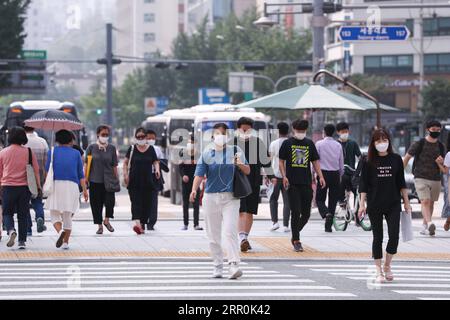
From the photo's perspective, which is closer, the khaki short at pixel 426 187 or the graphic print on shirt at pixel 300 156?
the graphic print on shirt at pixel 300 156

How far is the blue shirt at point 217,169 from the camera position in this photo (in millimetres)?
15219

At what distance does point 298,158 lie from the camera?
60.8 ft

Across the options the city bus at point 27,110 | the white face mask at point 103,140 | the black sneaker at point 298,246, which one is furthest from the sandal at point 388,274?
the city bus at point 27,110

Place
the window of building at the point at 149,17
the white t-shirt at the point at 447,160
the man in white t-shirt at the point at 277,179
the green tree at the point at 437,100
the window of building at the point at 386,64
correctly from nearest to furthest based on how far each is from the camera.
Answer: the white t-shirt at the point at 447,160 → the man in white t-shirt at the point at 277,179 → the green tree at the point at 437,100 → the window of building at the point at 386,64 → the window of building at the point at 149,17

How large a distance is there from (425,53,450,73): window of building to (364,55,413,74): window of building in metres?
1.75

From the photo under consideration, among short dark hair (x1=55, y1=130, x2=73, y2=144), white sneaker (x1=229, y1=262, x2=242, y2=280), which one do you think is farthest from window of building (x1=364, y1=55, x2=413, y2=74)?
white sneaker (x1=229, y1=262, x2=242, y2=280)

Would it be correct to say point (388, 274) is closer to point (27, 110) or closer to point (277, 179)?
point (277, 179)

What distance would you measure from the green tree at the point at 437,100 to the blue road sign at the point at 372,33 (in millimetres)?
35602

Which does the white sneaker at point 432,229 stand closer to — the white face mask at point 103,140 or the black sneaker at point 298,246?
the black sneaker at point 298,246

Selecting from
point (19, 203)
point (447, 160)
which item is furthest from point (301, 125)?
point (19, 203)

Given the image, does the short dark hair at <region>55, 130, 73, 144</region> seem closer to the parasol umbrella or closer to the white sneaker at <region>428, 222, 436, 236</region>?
the white sneaker at <region>428, 222, 436, 236</region>

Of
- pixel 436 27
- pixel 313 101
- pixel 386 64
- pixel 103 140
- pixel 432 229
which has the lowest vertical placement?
pixel 432 229

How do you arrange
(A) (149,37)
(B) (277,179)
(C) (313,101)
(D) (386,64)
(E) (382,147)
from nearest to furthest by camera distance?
(E) (382,147) → (B) (277,179) → (C) (313,101) → (D) (386,64) → (A) (149,37)

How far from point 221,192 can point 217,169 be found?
0.28m
